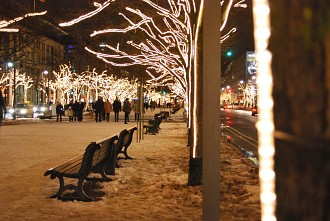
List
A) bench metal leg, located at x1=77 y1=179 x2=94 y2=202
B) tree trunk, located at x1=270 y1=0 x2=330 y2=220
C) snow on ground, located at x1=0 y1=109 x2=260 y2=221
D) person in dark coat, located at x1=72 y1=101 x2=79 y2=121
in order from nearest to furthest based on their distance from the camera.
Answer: tree trunk, located at x1=270 y1=0 x2=330 y2=220
snow on ground, located at x1=0 y1=109 x2=260 y2=221
bench metal leg, located at x1=77 y1=179 x2=94 y2=202
person in dark coat, located at x1=72 y1=101 x2=79 y2=121

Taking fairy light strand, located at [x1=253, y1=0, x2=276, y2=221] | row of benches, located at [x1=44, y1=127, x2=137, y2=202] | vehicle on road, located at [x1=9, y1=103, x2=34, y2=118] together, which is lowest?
row of benches, located at [x1=44, y1=127, x2=137, y2=202]

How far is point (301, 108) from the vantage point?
1.90 m

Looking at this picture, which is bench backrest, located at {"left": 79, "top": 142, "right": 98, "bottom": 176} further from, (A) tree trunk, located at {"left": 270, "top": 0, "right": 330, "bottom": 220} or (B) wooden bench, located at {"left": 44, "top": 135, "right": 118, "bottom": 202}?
(A) tree trunk, located at {"left": 270, "top": 0, "right": 330, "bottom": 220}

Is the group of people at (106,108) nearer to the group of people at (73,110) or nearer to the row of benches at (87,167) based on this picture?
the group of people at (73,110)

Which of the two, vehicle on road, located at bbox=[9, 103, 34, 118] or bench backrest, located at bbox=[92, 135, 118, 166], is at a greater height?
vehicle on road, located at bbox=[9, 103, 34, 118]

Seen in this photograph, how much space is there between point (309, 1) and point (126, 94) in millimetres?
95009

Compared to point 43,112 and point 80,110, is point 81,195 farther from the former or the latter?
point 43,112

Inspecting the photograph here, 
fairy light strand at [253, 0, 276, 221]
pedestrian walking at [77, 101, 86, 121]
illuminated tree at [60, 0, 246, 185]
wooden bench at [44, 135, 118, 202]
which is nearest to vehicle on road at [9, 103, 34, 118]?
pedestrian walking at [77, 101, 86, 121]

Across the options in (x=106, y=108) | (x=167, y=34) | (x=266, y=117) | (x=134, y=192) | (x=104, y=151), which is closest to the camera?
(x=266, y=117)

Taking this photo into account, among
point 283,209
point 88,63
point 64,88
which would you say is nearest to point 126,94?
point 88,63

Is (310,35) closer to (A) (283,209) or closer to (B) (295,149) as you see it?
(B) (295,149)

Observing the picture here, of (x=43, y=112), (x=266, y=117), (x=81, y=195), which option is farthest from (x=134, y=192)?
(x=43, y=112)

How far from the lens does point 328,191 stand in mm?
1770

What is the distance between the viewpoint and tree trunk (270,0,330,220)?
1.81 meters
